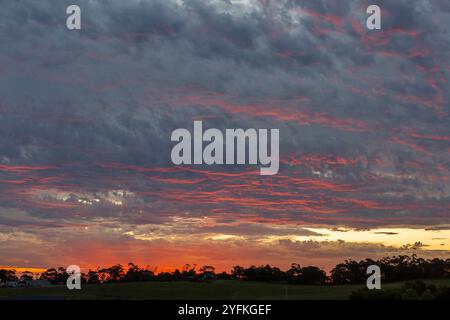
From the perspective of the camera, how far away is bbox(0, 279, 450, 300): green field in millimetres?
124500

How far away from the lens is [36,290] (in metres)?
155

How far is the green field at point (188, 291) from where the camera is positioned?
12450 centimetres

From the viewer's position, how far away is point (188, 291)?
13838 centimetres

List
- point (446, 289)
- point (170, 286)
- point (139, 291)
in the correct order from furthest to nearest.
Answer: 1. point (170, 286)
2. point (139, 291)
3. point (446, 289)

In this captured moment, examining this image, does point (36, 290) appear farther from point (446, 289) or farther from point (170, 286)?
point (446, 289)

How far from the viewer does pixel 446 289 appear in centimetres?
6694
